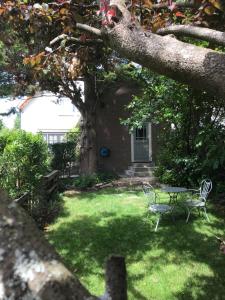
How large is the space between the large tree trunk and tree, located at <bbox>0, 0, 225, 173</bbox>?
9.46m

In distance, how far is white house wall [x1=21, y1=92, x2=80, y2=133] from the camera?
2945 centimetres

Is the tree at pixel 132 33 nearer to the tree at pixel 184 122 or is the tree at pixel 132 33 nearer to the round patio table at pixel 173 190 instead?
the round patio table at pixel 173 190

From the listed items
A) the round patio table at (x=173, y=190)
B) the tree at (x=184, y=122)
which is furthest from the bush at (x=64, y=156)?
the round patio table at (x=173, y=190)

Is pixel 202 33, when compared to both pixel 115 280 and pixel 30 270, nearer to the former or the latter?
pixel 115 280

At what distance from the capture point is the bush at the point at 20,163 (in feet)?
28.1

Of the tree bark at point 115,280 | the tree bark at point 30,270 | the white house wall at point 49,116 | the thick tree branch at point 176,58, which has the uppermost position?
the white house wall at point 49,116

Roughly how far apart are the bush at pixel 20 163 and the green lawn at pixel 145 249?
1.25 m

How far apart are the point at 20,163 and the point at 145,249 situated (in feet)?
11.1

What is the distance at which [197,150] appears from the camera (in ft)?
44.6

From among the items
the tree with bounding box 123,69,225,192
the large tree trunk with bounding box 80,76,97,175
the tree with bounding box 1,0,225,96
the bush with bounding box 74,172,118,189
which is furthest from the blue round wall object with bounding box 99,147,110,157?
the tree with bounding box 1,0,225,96

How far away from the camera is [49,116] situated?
1172 inches

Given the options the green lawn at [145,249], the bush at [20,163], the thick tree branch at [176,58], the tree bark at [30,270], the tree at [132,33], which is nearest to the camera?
the tree bark at [30,270]

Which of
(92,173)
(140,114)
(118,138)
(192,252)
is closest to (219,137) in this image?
(140,114)

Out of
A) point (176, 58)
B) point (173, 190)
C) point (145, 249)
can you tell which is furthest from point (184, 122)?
point (176, 58)
